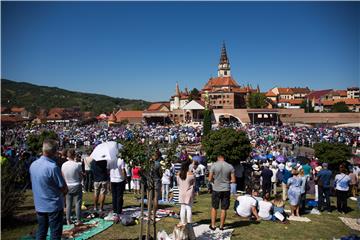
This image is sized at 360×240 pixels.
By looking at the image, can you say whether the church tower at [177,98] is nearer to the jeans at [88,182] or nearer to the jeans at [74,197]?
the jeans at [88,182]

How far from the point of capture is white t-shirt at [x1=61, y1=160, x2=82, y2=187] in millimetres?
5742

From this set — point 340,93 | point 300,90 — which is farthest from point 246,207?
point 300,90

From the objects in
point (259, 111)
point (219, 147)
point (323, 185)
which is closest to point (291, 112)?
point (259, 111)

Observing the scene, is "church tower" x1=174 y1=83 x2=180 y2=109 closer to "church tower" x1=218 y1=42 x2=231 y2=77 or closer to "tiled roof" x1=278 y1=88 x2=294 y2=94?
"church tower" x1=218 y1=42 x2=231 y2=77

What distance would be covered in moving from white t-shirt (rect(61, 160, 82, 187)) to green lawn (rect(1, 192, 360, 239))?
1.08 metres

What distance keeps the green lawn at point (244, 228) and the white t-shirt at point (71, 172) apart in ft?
3.53

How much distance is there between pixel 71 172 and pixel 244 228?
3.61 metres

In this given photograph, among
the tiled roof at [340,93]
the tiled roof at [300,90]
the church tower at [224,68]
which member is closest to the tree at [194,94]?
the church tower at [224,68]

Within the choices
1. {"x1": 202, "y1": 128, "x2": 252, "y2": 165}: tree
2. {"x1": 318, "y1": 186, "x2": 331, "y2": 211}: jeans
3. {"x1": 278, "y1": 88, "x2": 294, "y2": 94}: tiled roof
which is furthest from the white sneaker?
{"x1": 278, "y1": 88, "x2": 294, "y2": 94}: tiled roof

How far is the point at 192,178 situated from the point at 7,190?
343 centimetres

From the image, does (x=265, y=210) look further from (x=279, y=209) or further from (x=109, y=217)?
(x=109, y=217)

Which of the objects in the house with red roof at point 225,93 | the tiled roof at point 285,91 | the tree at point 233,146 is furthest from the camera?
the tiled roof at point 285,91

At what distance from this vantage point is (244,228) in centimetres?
643

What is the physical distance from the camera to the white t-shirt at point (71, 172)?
574 cm
